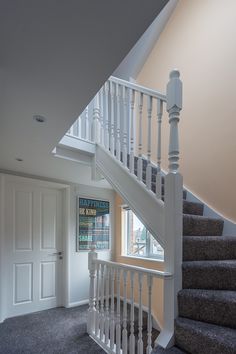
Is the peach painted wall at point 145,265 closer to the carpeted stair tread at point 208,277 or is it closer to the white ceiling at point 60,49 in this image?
the carpeted stair tread at point 208,277

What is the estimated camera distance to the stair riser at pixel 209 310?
1.52 metres

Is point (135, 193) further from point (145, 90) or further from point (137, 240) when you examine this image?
point (137, 240)

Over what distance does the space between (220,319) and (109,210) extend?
319 cm

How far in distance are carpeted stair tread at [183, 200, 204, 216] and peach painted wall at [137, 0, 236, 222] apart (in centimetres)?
14

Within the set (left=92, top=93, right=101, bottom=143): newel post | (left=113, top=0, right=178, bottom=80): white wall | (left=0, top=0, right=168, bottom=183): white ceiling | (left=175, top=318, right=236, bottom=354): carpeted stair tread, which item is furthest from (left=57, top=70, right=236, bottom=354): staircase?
(left=113, top=0, right=178, bottom=80): white wall

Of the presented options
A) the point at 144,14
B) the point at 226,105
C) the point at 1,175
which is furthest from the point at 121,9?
the point at 1,175

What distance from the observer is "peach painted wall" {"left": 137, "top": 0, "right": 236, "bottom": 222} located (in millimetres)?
2676

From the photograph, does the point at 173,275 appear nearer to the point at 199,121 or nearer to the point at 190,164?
the point at 190,164

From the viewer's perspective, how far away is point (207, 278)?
1786 mm

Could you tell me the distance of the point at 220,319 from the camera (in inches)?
61.0

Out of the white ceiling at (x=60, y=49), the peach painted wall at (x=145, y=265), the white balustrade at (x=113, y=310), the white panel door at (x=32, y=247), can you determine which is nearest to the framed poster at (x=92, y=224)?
the peach painted wall at (x=145, y=265)

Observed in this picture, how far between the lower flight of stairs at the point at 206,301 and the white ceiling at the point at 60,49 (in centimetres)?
147

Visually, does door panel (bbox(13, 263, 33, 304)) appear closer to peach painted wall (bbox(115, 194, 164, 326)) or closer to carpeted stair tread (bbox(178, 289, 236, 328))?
peach painted wall (bbox(115, 194, 164, 326))

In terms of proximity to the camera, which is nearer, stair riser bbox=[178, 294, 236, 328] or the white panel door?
stair riser bbox=[178, 294, 236, 328]
